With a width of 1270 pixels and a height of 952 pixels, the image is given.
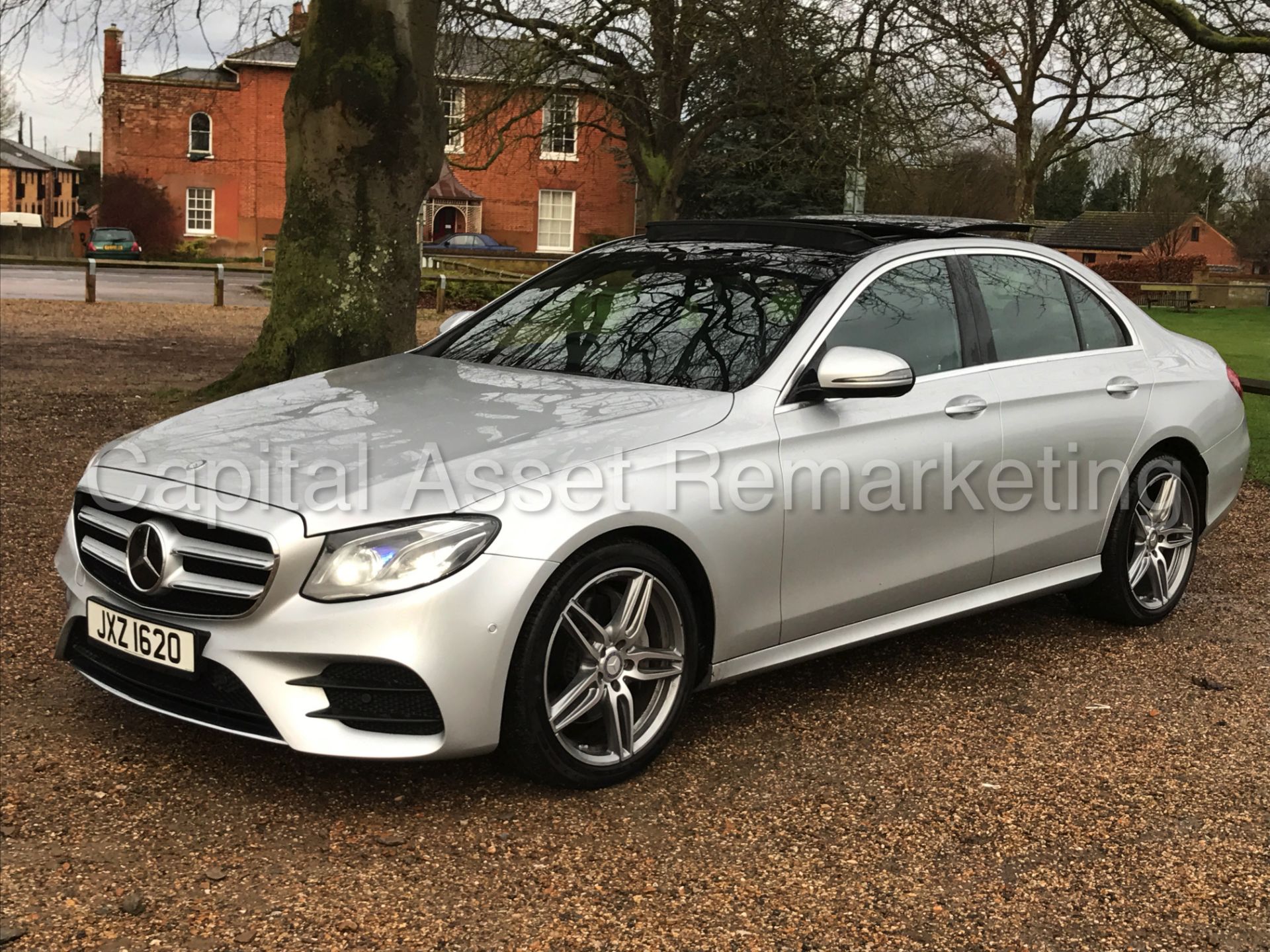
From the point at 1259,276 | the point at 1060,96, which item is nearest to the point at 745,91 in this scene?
the point at 1060,96

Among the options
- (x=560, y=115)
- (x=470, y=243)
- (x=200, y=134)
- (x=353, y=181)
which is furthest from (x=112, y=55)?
(x=353, y=181)

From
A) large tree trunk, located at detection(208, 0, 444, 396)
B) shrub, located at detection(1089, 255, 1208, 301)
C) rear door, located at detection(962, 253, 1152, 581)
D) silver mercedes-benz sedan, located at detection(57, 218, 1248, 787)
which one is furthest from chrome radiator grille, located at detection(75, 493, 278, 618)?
shrub, located at detection(1089, 255, 1208, 301)

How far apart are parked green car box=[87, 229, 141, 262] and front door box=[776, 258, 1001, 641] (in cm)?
4306

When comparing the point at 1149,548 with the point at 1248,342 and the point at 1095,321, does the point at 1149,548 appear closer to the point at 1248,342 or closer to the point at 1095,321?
the point at 1095,321

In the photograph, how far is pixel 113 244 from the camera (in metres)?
44.6

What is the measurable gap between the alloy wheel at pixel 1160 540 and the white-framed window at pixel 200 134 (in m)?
47.0

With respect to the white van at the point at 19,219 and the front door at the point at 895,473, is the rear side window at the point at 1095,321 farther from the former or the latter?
the white van at the point at 19,219

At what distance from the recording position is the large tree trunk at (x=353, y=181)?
9.72 metres

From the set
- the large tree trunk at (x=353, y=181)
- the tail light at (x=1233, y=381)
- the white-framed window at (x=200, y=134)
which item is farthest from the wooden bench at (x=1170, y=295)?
the tail light at (x=1233, y=381)

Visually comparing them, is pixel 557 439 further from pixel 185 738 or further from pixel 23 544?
pixel 23 544

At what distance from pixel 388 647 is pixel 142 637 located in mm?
806

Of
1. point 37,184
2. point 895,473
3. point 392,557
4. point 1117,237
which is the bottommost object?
point 392,557

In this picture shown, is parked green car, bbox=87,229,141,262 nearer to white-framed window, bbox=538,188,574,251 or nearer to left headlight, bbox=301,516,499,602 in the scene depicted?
white-framed window, bbox=538,188,574,251

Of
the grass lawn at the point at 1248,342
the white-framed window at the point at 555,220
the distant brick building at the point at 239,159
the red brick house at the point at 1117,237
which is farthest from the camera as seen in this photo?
the red brick house at the point at 1117,237
